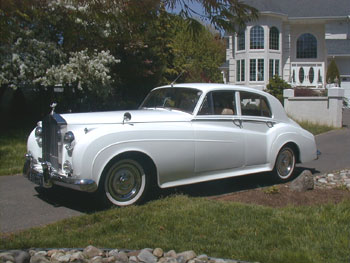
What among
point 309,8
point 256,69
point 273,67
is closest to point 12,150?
point 256,69

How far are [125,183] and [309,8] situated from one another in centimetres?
2810

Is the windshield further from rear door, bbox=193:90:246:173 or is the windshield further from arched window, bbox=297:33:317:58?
arched window, bbox=297:33:317:58

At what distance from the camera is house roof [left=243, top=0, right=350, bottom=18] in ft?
98.1

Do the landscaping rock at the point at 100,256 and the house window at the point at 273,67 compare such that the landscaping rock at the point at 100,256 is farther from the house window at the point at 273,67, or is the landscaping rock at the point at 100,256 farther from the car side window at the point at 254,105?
the house window at the point at 273,67

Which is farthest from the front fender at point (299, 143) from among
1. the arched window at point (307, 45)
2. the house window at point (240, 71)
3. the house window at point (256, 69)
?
the arched window at point (307, 45)

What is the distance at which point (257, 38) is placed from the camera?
1161 inches

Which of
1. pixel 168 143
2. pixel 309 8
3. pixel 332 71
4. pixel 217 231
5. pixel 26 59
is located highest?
pixel 309 8

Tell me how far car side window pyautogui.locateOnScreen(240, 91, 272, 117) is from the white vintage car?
0.01 m

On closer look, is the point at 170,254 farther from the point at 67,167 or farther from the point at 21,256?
the point at 67,167

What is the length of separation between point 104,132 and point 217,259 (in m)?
2.51

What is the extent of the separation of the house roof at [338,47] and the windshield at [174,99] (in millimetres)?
24284

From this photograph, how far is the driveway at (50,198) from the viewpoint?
229 inches

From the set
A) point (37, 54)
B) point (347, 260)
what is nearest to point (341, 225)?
point (347, 260)

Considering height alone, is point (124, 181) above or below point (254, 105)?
below
